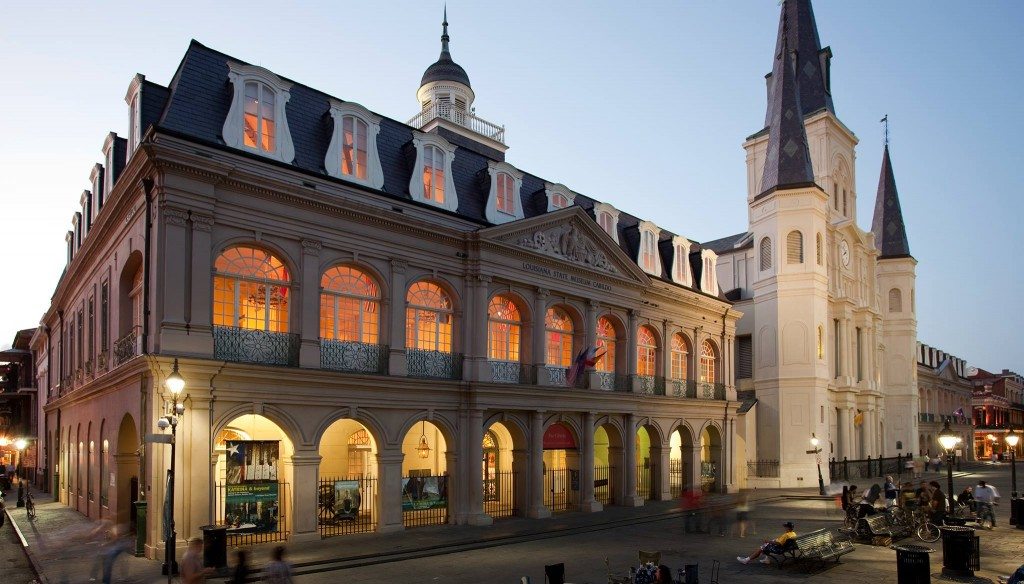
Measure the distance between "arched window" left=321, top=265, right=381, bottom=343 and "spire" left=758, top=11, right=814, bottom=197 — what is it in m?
29.3

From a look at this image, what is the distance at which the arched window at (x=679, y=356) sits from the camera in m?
38.4

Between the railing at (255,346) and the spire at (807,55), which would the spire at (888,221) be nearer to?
the spire at (807,55)

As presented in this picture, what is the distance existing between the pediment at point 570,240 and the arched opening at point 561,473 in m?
6.51

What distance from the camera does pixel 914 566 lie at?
Result: 1569 cm

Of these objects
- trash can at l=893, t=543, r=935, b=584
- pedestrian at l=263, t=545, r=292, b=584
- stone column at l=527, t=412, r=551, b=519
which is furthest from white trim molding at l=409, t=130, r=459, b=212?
trash can at l=893, t=543, r=935, b=584

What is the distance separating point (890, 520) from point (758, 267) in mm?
25354

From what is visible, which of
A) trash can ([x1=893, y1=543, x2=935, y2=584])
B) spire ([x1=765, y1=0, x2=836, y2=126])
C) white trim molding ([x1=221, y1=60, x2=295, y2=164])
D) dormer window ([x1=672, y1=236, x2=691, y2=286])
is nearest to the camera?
trash can ([x1=893, y1=543, x2=935, y2=584])

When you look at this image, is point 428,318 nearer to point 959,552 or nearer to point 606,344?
point 606,344

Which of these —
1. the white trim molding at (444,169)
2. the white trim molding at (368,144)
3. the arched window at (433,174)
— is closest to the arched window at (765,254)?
the white trim molding at (444,169)

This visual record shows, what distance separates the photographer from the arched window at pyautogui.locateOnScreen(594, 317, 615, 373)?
33719 millimetres

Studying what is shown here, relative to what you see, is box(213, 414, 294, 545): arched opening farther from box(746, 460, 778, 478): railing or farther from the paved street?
box(746, 460, 778, 478): railing

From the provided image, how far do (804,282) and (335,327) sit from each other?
30.5 meters

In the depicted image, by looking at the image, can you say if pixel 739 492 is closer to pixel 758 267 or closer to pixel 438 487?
pixel 758 267

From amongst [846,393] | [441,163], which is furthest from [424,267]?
[846,393]
